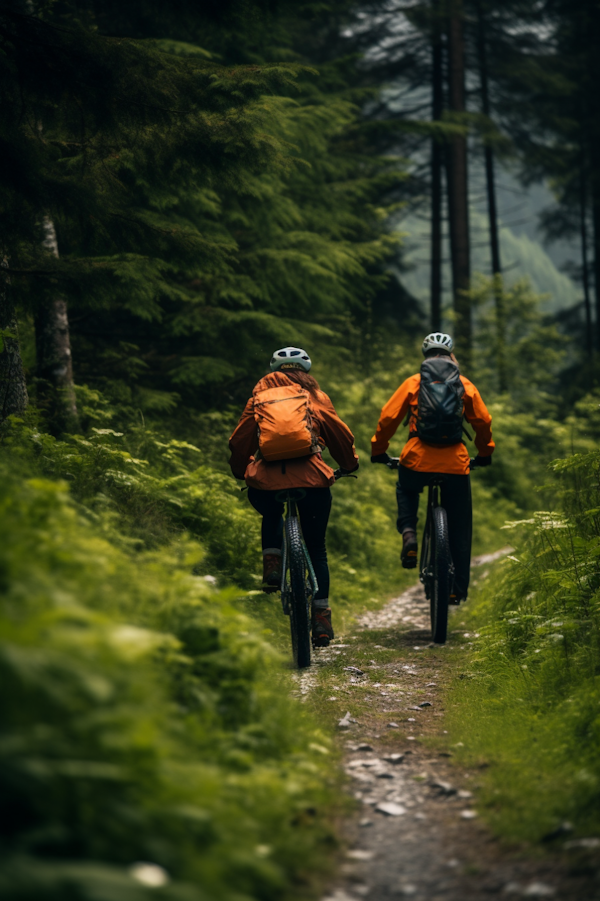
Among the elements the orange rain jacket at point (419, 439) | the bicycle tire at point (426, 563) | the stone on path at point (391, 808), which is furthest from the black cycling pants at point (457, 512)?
the stone on path at point (391, 808)

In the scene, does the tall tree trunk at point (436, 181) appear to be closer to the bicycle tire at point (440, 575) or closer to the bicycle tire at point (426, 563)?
the bicycle tire at point (426, 563)

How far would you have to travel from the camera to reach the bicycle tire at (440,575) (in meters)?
6.66

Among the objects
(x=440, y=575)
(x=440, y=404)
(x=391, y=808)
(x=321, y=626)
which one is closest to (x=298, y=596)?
(x=321, y=626)

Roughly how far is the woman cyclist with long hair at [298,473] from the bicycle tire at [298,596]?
0.24 m

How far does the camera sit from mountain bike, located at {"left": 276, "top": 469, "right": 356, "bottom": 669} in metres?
5.76

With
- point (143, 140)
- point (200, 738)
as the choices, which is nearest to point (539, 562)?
point (200, 738)

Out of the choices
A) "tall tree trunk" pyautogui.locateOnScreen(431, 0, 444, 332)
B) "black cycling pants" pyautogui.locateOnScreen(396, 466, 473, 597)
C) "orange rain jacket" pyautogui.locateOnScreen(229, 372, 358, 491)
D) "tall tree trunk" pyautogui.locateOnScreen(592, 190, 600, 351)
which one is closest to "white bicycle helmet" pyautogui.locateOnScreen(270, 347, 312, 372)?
"orange rain jacket" pyautogui.locateOnScreen(229, 372, 358, 491)

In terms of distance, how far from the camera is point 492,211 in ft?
94.0

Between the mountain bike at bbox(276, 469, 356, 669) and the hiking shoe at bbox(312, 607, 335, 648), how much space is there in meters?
0.18

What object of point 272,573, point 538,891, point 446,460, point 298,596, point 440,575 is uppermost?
point 446,460

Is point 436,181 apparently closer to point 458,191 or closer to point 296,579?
point 458,191

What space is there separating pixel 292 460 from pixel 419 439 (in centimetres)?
154

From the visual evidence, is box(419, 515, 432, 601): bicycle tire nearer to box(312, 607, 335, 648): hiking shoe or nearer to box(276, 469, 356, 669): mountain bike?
box(312, 607, 335, 648): hiking shoe

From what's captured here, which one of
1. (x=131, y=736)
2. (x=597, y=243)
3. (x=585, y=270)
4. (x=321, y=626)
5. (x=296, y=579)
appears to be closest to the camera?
(x=131, y=736)
